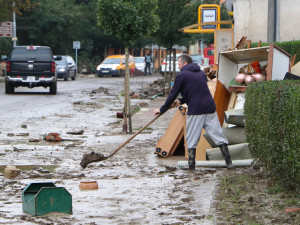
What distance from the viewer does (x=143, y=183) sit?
9266 mm

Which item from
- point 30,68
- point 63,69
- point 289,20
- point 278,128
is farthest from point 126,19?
point 63,69

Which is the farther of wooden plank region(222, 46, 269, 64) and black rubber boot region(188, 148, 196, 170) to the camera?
wooden plank region(222, 46, 269, 64)

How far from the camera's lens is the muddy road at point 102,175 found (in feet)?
23.5

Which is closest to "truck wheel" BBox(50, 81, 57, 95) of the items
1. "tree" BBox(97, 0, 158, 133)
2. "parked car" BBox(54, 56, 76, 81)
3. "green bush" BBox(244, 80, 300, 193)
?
"parked car" BBox(54, 56, 76, 81)

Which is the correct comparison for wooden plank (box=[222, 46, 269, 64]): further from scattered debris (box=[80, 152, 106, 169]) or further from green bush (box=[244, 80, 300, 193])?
green bush (box=[244, 80, 300, 193])

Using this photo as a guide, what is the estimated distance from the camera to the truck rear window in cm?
3055

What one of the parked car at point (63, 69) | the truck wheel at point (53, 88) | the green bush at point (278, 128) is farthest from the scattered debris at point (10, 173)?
the parked car at point (63, 69)

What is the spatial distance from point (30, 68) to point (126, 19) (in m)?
15.0

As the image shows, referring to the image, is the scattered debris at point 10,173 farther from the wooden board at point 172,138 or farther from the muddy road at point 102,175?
the wooden board at point 172,138

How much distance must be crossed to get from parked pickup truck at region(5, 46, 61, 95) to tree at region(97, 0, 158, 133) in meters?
14.2

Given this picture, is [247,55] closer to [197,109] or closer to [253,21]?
[197,109]

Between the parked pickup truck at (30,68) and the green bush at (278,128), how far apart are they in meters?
22.4

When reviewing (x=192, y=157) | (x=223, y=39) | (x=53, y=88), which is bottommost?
(x=53, y=88)

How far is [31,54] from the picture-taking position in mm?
30672
